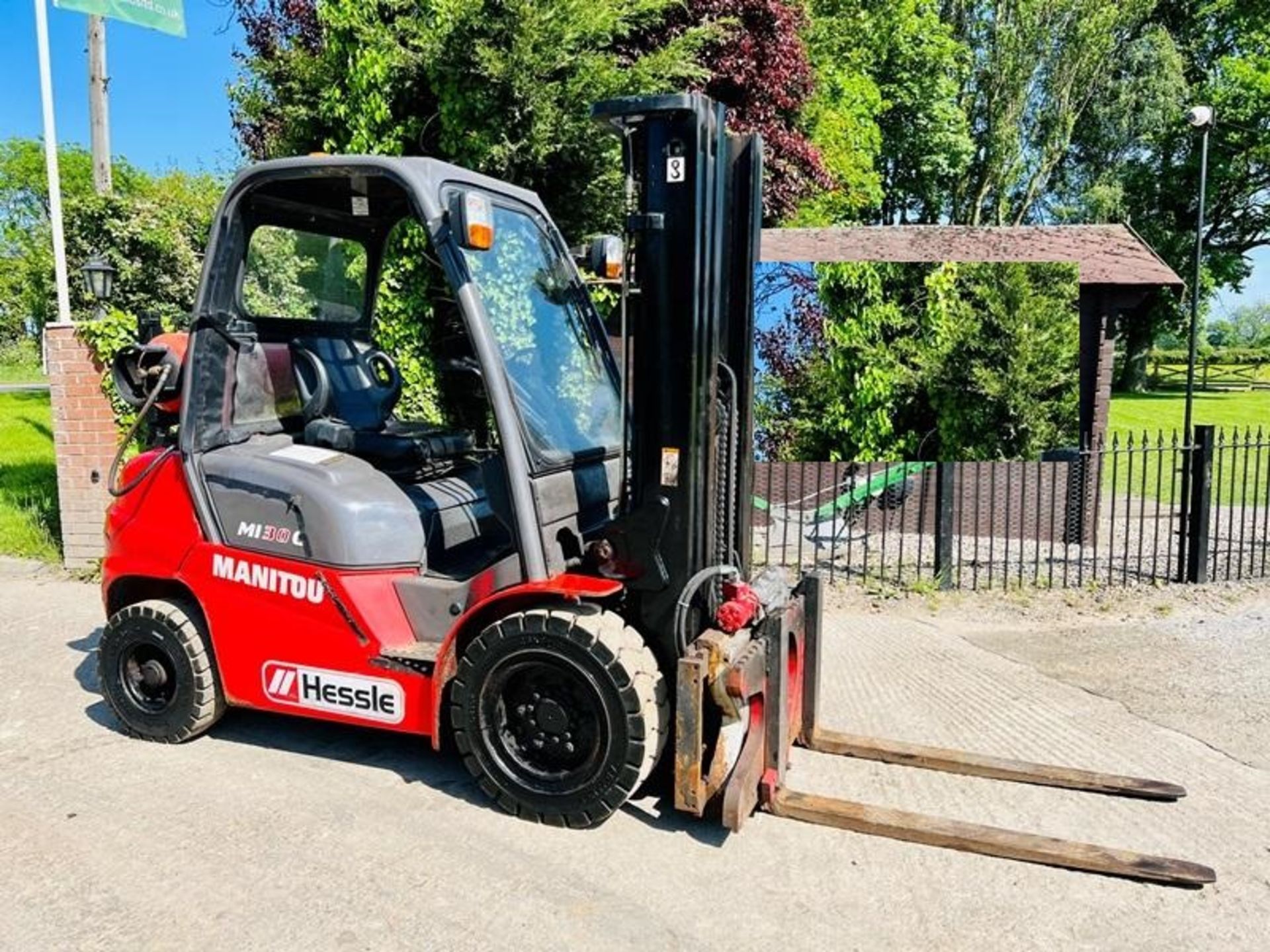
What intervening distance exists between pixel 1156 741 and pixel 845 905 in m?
2.61

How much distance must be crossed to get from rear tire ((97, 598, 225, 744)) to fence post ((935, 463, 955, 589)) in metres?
5.77

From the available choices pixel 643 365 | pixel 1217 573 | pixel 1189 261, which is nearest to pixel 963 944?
pixel 643 365

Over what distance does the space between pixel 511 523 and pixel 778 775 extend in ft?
5.05

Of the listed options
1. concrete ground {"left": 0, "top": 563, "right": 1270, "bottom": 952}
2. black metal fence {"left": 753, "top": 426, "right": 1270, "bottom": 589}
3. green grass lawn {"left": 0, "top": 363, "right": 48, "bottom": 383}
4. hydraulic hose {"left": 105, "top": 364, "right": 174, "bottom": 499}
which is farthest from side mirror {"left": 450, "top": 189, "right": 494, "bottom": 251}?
green grass lawn {"left": 0, "top": 363, "right": 48, "bottom": 383}

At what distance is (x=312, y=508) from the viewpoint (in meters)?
4.32

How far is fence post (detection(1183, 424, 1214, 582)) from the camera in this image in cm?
793

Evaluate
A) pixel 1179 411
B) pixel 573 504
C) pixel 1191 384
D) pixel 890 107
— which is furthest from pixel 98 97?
pixel 1179 411

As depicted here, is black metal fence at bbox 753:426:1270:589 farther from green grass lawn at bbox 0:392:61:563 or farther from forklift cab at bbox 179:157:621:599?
green grass lawn at bbox 0:392:61:563

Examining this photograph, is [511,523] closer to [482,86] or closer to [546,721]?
[546,721]

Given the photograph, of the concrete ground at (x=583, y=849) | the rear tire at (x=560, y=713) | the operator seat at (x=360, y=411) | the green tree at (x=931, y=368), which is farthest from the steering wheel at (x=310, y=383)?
the green tree at (x=931, y=368)

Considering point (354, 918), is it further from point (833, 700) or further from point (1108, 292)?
point (1108, 292)

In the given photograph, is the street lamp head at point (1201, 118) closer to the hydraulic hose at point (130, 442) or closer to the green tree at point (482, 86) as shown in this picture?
the green tree at point (482, 86)

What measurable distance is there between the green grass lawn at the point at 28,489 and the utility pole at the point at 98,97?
14.4 feet

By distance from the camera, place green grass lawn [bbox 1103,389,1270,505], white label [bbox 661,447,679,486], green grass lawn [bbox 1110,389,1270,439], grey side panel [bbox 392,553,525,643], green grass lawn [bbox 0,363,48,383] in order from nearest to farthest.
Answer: white label [bbox 661,447,679,486]
grey side panel [bbox 392,553,525,643]
green grass lawn [bbox 1103,389,1270,505]
green grass lawn [bbox 1110,389,1270,439]
green grass lawn [bbox 0,363,48,383]
